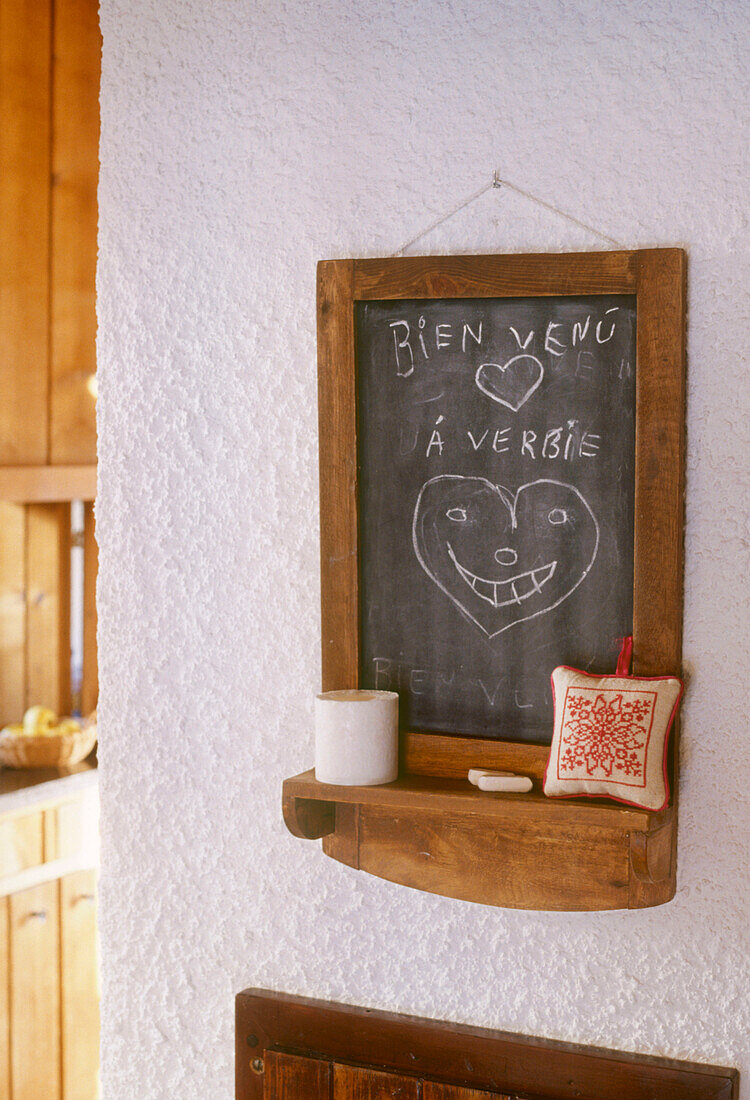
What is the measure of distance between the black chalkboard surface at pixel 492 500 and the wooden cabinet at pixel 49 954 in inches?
55.6

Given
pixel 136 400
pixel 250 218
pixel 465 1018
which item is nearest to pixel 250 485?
pixel 136 400

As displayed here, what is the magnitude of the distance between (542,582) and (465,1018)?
553 millimetres

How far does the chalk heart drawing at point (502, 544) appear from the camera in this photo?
1152 mm

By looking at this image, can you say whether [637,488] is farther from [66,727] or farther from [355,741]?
[66,727]

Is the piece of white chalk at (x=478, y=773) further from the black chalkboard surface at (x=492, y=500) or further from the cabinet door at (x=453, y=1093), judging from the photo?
the cabinet door at (x=453, y=1093)

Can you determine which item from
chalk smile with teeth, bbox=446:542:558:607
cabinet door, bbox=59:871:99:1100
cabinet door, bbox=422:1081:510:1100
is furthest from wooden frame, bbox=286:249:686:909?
cabinet door, bbox=59:871:99:1100

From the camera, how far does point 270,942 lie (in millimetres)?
1339

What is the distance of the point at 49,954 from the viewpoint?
2.36 metres

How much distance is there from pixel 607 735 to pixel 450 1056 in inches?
18.5

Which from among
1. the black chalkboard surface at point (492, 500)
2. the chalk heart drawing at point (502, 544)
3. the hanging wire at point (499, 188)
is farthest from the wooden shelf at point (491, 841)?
the hanging wire at point (499, 188)

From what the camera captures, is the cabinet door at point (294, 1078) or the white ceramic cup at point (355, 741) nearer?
the white ceramic cup at point (355, 741)

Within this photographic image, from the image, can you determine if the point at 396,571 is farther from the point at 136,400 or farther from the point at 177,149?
the point at 177,149

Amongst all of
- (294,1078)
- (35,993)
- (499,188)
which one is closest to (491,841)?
(294,1078)

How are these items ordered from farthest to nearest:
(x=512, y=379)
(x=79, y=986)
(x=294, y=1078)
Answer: (x=79, y=986) < (x=294, y=1078) < (x=512, y=379)
